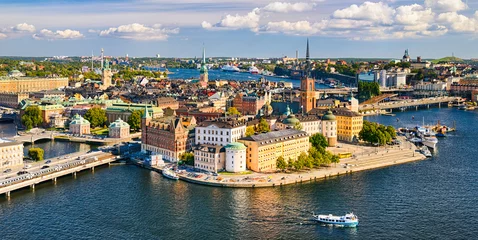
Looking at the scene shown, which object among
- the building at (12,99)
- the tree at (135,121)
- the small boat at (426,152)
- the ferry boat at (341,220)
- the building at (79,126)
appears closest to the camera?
the ferry boat at (341,220)

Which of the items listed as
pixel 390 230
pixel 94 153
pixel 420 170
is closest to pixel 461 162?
pixel 420 170

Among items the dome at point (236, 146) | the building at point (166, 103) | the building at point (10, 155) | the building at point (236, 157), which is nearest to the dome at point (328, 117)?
the building at point (236, 157)

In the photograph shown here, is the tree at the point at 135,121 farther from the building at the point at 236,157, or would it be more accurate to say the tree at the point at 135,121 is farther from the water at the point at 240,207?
the building at the point at 236,157

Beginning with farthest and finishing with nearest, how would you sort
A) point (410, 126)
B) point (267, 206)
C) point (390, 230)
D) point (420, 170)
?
point (410, 126)
point (420, 170)
point (267, 206)
point (390, 230)

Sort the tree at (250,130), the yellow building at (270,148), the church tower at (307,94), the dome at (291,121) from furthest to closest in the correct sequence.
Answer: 1. the church tower at (307,94)
2. the dome at (291,121)
3. the tree at (250,130)
4. the yellow building at (270,148)

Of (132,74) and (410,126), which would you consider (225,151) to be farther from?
(132,74)

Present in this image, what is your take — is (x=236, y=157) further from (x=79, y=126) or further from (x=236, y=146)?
(x=79, y=126)

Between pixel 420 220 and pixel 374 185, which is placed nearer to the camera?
pixel 420 220

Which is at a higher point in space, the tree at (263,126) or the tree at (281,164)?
the tree at (263,126)
